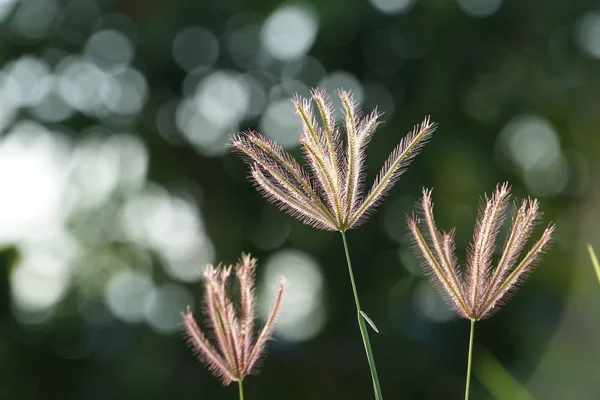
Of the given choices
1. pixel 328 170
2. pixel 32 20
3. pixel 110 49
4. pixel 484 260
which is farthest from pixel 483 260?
pixel 32 20

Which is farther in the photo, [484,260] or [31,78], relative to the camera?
[31,78]

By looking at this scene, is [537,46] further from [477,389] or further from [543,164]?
[477,389]

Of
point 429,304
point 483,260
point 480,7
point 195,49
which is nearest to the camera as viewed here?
point 483,260

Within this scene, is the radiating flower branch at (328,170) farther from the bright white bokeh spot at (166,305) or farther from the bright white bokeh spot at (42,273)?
the bright white bokeh spot at (42,273)

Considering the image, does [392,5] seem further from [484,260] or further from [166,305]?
[484,260]

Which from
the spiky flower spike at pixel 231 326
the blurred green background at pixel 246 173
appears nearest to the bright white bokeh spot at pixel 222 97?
the blurred green background at pixel 246 173

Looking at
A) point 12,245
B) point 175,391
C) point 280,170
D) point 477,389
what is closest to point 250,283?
point 280,170
